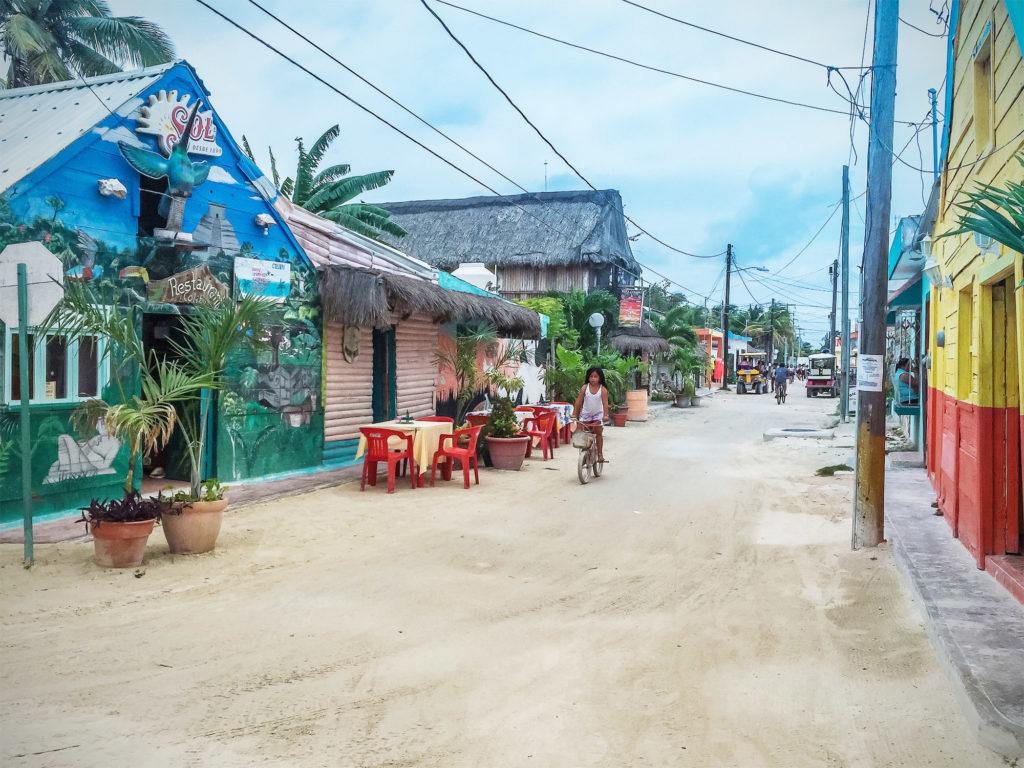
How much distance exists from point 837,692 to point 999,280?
146 inches

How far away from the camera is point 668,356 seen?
99.6 ft

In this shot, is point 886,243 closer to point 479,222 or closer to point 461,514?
point 461,514

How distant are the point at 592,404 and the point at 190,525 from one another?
6.33m

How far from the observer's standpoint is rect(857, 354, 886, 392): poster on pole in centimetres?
718

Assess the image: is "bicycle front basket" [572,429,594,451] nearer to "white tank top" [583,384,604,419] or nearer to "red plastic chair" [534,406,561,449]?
"white tank top" [583,384,604,419]

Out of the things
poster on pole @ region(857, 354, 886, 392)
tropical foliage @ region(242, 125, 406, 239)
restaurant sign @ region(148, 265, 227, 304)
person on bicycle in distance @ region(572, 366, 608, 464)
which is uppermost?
tropical foliage @ region(242, 125, 406, 239)

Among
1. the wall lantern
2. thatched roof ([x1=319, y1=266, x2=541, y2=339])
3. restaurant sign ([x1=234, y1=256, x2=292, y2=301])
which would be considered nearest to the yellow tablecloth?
thatched roof ([x1=319, y1=266, x2=541, y2=339])

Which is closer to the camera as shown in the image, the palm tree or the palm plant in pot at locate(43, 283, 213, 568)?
the palm plant in pot at locate(43, 283, 213, 568)

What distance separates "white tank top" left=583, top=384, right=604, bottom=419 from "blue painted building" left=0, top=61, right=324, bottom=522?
13.0 ft

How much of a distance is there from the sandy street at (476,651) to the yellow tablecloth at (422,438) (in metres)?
1.94

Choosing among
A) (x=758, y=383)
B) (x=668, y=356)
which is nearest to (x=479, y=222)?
(x=668, y=356)

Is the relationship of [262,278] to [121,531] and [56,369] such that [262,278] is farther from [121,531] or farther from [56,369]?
[121,531]

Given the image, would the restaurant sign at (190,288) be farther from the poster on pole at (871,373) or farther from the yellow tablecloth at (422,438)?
the poster on pole at (871,373)

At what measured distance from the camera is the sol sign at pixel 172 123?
8594mm
